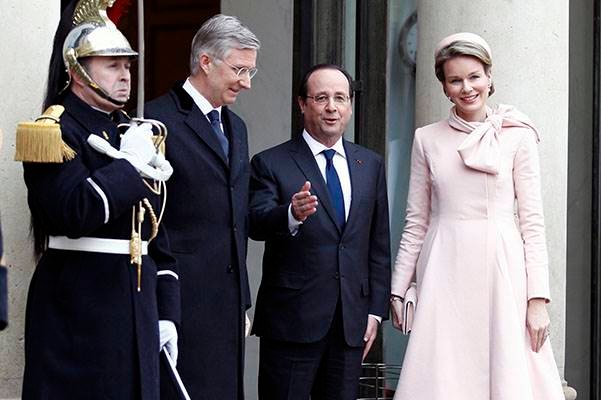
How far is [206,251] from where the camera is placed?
5.57 m

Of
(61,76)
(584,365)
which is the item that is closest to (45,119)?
(61,76)

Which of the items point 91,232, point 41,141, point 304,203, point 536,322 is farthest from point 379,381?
point 41,141

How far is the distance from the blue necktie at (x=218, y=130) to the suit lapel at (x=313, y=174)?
1.63ft

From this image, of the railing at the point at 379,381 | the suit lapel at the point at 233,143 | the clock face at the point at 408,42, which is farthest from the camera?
the clock face at the point at 408,42

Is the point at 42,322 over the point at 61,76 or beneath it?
beneath

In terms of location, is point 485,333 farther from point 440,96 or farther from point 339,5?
point 339,5

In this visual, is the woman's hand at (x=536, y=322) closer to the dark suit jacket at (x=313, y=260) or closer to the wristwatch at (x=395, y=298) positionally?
the wristwatch at (x=395, y=298)

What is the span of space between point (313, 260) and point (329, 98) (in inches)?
23.5

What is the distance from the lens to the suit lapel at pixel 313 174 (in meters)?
6.09

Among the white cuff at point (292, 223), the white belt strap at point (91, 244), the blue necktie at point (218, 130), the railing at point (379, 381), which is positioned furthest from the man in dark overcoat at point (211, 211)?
the railing at point (379, 381)

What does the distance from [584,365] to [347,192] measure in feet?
9.57

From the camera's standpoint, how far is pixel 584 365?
28.3 ft

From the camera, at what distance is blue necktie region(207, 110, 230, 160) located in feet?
18.7

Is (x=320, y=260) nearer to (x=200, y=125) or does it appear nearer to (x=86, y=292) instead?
(x=200, y=125)
